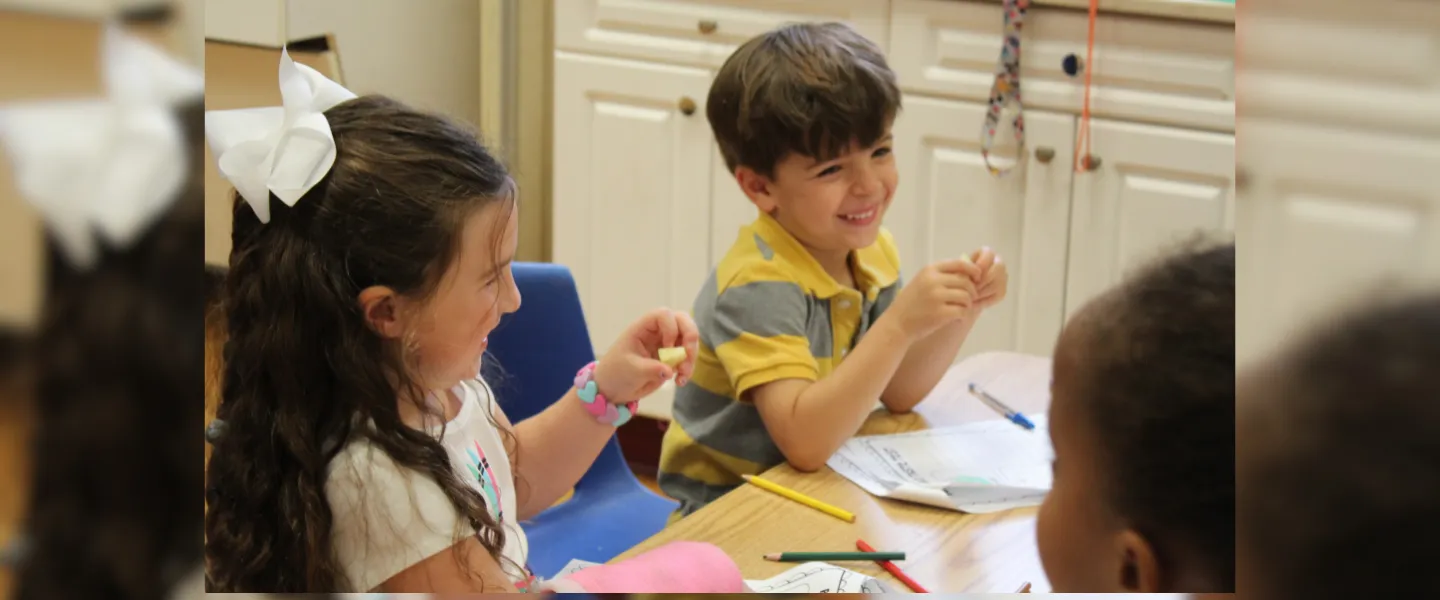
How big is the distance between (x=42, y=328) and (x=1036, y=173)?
116 cm

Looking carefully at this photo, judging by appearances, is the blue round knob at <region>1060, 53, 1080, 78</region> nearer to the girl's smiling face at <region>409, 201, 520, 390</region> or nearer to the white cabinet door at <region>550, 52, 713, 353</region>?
the white cabinet door at <region>550, 52, 713, 353</region>

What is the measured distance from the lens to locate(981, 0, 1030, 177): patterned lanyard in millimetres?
1326

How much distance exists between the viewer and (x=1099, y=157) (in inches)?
51.8

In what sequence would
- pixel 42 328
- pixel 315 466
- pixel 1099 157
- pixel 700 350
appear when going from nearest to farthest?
pixel 42 328, pixel 315 466, pixel 700 350, pixel 1099 157

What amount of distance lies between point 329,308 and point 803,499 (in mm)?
300

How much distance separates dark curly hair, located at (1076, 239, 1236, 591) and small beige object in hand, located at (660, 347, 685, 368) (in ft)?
1.07

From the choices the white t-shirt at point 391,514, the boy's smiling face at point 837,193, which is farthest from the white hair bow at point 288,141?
the boy's smiling face at point 837,193

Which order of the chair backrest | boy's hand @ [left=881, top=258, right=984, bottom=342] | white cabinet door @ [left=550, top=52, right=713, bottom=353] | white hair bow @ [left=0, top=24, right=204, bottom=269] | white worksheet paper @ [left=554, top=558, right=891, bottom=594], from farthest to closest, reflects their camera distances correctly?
white cabinet door @ [left=550, top=52, right=713, bottom=353] → the chair backrest → boy's hand @ [left=881, top=258, right=984, bottom=342] → white worksheet paper @ [left=554, top=558, right=891, bottom=594] → white hair bow @ [left=0, top=24, right=204, bottom=269]

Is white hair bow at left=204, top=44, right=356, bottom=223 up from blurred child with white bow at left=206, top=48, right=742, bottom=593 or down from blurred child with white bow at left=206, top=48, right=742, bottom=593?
up

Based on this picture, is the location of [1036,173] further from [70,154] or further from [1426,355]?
[70,154]

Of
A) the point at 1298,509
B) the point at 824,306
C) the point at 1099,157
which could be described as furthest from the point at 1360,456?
the point at 1099,157

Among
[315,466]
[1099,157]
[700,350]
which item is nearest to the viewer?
[315,466]

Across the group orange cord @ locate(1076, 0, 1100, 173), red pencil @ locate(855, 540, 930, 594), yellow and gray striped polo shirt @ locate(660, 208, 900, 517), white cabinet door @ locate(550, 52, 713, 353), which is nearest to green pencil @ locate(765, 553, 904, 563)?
red pencil @ locate(855, 540, 930, 594)

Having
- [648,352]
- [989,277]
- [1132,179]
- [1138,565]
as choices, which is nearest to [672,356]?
[648,352]
